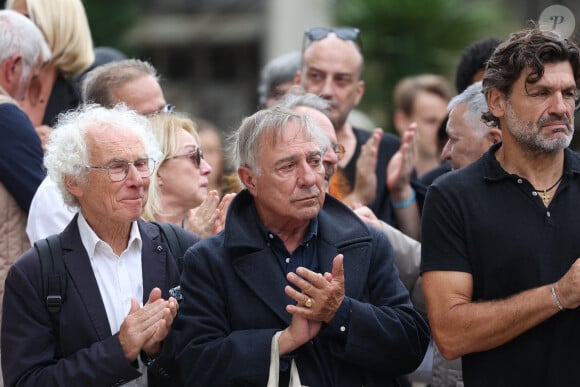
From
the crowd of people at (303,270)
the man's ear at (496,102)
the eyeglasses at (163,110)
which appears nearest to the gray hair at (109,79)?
the eyeglasses at (163,110)

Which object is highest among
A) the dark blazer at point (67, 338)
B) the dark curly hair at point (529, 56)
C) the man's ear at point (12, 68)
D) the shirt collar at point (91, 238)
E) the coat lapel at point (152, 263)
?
the dark curly hair at point (529, 56)

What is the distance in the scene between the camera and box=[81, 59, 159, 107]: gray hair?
6.23 m

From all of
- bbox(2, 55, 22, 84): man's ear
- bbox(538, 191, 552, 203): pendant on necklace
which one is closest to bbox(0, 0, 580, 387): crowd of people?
bbox(538, 191, 552, 203): pendant on necklace

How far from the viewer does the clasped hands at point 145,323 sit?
4777 millimetres

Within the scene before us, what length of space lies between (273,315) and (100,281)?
2.52ft

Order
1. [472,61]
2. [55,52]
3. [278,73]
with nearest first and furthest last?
1. [55,52]
2. [472,61]
3. [278,73]

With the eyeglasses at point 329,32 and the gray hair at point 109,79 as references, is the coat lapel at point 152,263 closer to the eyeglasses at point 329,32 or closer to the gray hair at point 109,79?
the gray hair at point 109,79

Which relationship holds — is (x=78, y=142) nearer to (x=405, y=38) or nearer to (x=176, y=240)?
(x=176, y=240)

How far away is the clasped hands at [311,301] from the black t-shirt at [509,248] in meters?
0.42

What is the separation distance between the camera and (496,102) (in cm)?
491

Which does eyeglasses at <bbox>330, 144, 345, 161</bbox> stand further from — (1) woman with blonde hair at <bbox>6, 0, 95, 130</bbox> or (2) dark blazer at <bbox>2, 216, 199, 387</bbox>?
(1) woman with blonde hair at <bbox>6, 0, 95, 130</bbox>

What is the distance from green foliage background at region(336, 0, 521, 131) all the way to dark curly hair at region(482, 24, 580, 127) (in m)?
7.86

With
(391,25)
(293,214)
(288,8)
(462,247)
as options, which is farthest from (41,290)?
(288,8)

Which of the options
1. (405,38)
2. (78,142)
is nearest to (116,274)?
(78,142)
